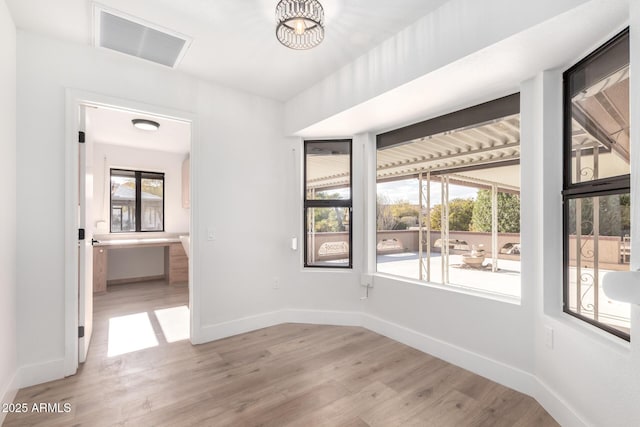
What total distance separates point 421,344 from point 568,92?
90.3 inches

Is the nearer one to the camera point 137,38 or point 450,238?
point 137,38

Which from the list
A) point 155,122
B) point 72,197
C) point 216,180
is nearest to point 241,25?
point 216,180

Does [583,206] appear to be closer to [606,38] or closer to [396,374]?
[606,38]

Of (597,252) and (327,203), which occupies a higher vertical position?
(327,203)

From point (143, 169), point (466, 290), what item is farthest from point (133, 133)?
point (466, 290)

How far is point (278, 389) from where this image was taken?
2.17 meters

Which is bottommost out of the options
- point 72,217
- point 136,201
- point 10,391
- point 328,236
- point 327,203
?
point 10,391

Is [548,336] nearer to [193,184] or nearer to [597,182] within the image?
[597,182]

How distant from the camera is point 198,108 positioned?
119 inches

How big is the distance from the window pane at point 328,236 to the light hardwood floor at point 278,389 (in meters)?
0.94

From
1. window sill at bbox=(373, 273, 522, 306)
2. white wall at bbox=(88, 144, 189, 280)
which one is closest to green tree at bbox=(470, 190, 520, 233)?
window sill at bbox=(373, 273, 522, 306)

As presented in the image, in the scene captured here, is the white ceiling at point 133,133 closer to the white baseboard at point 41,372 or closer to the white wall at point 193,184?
the white wall at point 193,184

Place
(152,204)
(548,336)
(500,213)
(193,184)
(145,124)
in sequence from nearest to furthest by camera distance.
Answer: (548,336), (500,213), (193,184), (145,124), (152,204)

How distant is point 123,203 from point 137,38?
14.4ft
